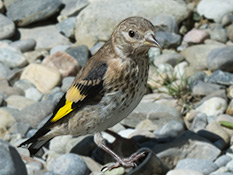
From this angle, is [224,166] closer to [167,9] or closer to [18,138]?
[18,138]

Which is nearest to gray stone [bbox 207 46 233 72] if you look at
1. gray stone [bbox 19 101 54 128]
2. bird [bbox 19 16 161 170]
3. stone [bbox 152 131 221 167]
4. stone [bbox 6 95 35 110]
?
stone [bbox 152 131 221 167]

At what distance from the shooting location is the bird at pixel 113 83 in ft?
16.4

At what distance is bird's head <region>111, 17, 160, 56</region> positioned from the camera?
4867 mm

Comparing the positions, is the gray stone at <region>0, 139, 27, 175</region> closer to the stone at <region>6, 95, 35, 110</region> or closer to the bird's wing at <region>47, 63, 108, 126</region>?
the bird's wing at <region>47, 63, 108, 126</region>

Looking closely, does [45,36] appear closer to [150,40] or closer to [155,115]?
[155,115]

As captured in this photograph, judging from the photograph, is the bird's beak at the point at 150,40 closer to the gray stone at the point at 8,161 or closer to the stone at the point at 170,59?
the gray stone at the point at 8,161

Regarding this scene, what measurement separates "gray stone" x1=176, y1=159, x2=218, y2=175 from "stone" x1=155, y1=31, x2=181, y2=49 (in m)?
3.18

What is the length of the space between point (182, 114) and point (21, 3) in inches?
175

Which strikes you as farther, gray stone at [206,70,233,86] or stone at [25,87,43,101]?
stone at [25,87,43,101]

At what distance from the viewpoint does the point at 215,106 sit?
725cm

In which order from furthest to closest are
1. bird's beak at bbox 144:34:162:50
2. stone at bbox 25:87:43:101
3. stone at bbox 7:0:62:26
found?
stone at bbox 7:0:62:26 → stone at bbox 25:87:43:101 → bird's beak at bbox 144:34:162:50

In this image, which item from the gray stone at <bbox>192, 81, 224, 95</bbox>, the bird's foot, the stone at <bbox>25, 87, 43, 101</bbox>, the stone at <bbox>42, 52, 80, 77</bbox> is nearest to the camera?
the bird's foot

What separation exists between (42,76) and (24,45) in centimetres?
128

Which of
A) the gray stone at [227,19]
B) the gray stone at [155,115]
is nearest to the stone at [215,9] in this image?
the gray stone at [227,19]
